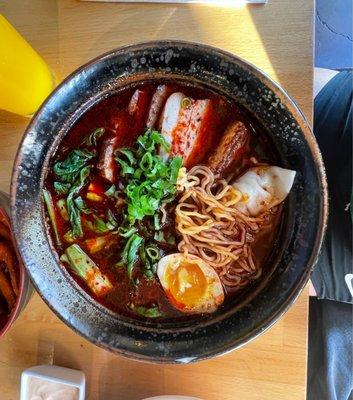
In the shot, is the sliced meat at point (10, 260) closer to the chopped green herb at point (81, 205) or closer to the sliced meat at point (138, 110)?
the chopped green herb at point (81, 205)

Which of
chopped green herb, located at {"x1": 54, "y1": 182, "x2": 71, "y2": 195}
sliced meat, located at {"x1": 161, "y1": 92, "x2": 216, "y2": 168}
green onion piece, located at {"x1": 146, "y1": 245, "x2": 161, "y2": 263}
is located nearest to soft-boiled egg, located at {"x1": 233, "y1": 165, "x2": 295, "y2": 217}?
sliced meat, located at {"x1": 161, "y1": 92, "x2": 216, "y2": 168}

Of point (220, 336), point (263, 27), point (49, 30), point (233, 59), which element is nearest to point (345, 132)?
point (263, 27)

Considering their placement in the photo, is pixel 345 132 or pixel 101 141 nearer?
pixel 101 141

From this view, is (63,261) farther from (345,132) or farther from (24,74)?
(345,132)

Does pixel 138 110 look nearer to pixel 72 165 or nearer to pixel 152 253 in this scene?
pixel 72 165

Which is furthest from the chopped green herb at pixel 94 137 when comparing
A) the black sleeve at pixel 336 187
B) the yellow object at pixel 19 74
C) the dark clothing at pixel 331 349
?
the dark clothing at pixel 331 349

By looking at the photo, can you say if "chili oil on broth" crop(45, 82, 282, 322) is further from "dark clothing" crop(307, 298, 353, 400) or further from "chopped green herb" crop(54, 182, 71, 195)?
"dark clothing" crop(307, 298, 353, 400)
